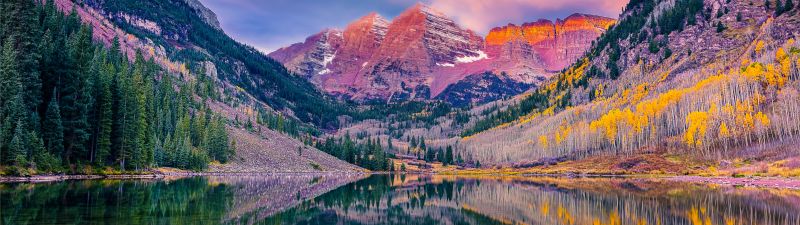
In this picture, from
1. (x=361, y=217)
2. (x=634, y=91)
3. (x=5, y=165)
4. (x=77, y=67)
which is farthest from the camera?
(x=634, y=91)

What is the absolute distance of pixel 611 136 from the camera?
529 ft

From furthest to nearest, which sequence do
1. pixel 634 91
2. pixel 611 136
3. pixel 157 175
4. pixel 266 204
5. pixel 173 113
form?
pixel 634 91, pixel 611 136, pixel 173 113, pixel 157 175, pixel 266 204

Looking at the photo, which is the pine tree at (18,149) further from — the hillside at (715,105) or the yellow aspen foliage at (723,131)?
the yellow aspen foliage at (723,131)

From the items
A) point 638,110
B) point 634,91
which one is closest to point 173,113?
point 638,110

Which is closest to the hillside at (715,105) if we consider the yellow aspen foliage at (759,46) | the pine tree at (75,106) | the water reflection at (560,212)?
the yellow aspen foliage at (759,46)

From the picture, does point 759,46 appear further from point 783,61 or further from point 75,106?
point 75,106

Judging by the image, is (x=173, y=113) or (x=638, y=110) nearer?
(x=173, y=113)

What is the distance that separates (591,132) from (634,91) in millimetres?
33136

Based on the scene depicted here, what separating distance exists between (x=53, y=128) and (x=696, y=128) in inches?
5066

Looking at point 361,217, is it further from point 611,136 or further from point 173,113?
point 611,136

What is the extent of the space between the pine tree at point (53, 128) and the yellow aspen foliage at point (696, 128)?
124454mm

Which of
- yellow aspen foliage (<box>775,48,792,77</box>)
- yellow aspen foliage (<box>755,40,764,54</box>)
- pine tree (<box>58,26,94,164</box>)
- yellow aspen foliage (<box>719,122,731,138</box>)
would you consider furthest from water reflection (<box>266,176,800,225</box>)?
yellow aspen foliage (<box>755,40,764,54</box>)

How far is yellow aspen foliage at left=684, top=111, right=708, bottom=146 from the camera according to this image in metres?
129

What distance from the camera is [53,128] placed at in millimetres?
70250
